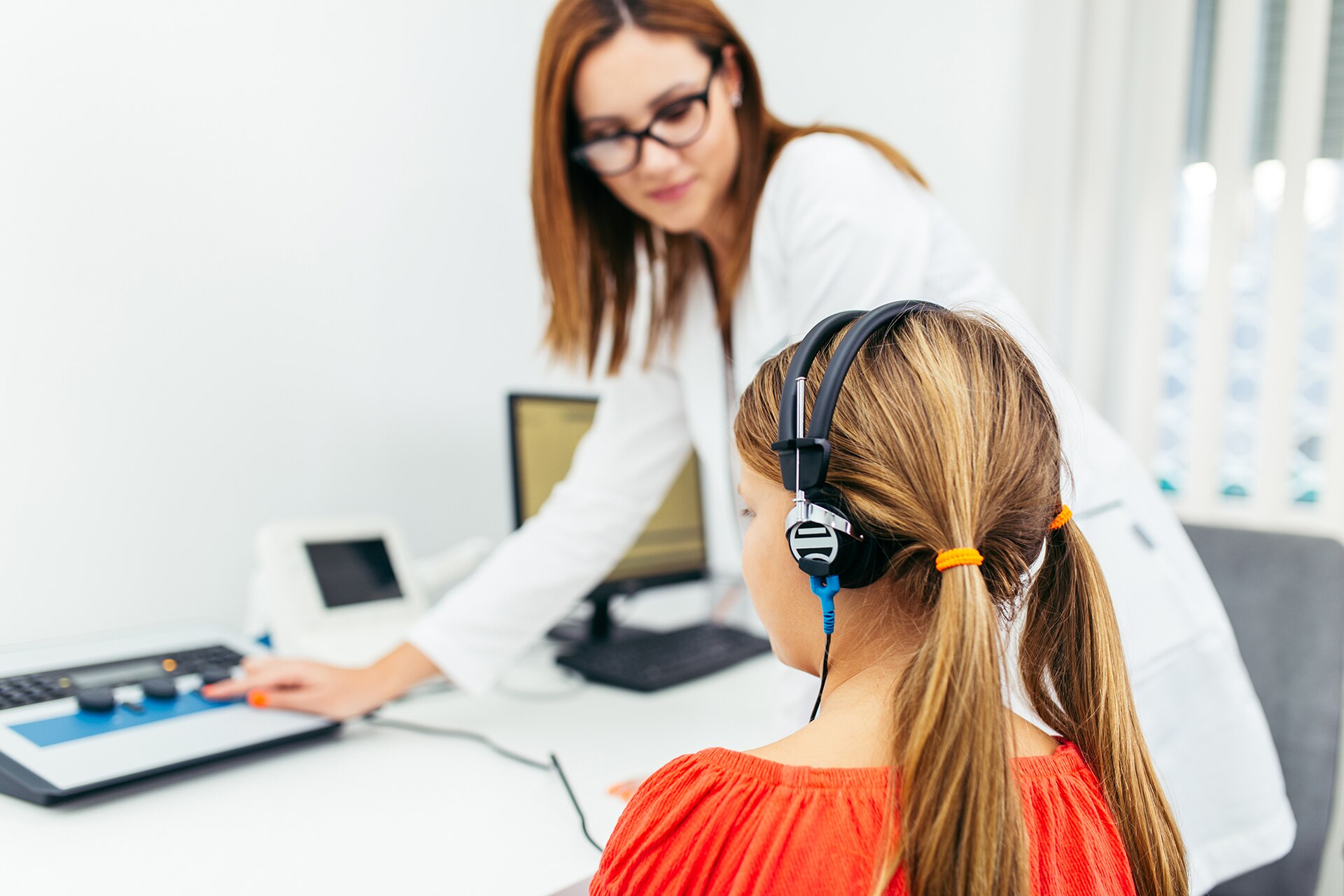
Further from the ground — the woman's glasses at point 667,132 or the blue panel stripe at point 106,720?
the woman's glasses at point 667,132

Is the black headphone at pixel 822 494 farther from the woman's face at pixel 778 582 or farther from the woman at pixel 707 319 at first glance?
the woman at pixel 707 319

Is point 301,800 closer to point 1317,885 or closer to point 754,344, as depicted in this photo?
point 754,344

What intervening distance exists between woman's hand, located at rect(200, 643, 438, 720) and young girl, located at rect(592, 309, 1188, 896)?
1.72 ft

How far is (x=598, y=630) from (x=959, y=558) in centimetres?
103

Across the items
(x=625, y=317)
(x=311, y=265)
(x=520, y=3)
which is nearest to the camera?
(x=625, y=317)

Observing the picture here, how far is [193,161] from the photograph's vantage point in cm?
123

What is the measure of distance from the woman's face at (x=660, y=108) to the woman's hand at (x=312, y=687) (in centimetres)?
60

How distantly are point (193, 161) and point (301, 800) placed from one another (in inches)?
33.1

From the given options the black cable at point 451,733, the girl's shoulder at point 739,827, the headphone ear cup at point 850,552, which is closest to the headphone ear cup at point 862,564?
the headphone ear cup at point 850,552

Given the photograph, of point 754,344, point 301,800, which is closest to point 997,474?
point 754,344

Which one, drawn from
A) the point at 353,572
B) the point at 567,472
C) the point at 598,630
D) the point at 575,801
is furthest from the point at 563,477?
the point at 575,801

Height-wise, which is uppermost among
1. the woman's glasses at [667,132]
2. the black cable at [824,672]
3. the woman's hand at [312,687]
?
the woman's glasses at [667,132]

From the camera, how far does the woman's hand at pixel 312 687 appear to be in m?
0.99

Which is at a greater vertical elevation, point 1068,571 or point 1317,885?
point 1068,571
